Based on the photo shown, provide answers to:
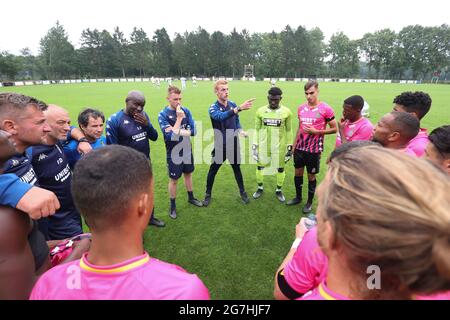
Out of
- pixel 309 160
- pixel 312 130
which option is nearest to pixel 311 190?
pixel 309 160

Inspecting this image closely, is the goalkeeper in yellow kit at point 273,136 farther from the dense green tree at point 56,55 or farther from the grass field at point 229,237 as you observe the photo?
the dense green tree at point 56,55

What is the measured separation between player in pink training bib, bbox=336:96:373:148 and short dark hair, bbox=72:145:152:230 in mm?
3966

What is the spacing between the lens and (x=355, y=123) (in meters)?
4.40

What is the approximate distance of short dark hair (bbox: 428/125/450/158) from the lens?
8.21 feet

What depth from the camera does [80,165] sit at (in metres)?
1.37

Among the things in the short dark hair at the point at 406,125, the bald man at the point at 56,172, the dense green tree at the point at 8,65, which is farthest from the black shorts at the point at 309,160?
the dense green tree at the point at 8,65

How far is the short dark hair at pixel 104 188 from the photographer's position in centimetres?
132

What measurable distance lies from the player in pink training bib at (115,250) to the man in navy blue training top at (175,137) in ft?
11.2

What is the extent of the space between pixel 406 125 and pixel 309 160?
2270 mm

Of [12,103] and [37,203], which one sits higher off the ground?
[12,103]

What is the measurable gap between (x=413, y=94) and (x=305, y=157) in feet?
6.77

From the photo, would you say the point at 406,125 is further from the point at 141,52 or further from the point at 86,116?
the point at 141,52
